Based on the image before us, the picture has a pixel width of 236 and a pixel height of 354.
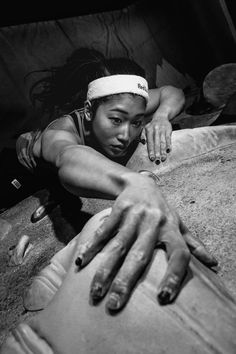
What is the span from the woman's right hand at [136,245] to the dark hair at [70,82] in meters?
2.85

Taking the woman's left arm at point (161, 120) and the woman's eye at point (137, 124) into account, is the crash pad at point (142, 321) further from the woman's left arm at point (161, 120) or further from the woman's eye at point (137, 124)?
the woman's left arm at point (161, 120)

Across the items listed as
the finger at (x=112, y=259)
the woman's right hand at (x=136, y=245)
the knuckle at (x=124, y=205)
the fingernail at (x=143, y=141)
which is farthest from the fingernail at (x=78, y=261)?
the fingernail at (x=143, y=141)

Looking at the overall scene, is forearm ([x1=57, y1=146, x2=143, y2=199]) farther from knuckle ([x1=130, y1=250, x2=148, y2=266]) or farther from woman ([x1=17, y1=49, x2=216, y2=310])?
knuckle ([x1=130, y1=250, x2=148, y2=266])

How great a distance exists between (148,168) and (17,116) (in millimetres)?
1808

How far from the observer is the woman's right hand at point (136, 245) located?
2.83 ft

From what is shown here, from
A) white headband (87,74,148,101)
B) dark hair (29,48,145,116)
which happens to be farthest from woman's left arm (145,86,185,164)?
dark hair (29,48,145,116)

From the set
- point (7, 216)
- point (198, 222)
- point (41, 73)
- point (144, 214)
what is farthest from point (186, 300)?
point (41, 73)

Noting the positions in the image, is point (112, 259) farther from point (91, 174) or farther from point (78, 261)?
point (91, 174)

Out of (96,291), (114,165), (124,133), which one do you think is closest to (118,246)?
(96,291)

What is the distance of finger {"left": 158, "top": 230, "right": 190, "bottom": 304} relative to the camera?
2.79 ft

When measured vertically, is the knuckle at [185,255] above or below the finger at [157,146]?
above

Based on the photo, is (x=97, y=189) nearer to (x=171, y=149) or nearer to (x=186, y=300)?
(x=186, y=300)

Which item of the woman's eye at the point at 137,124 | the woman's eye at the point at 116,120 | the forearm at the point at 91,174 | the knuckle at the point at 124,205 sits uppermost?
the knuckle at the point at 124,205

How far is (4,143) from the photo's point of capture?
10.8ft
